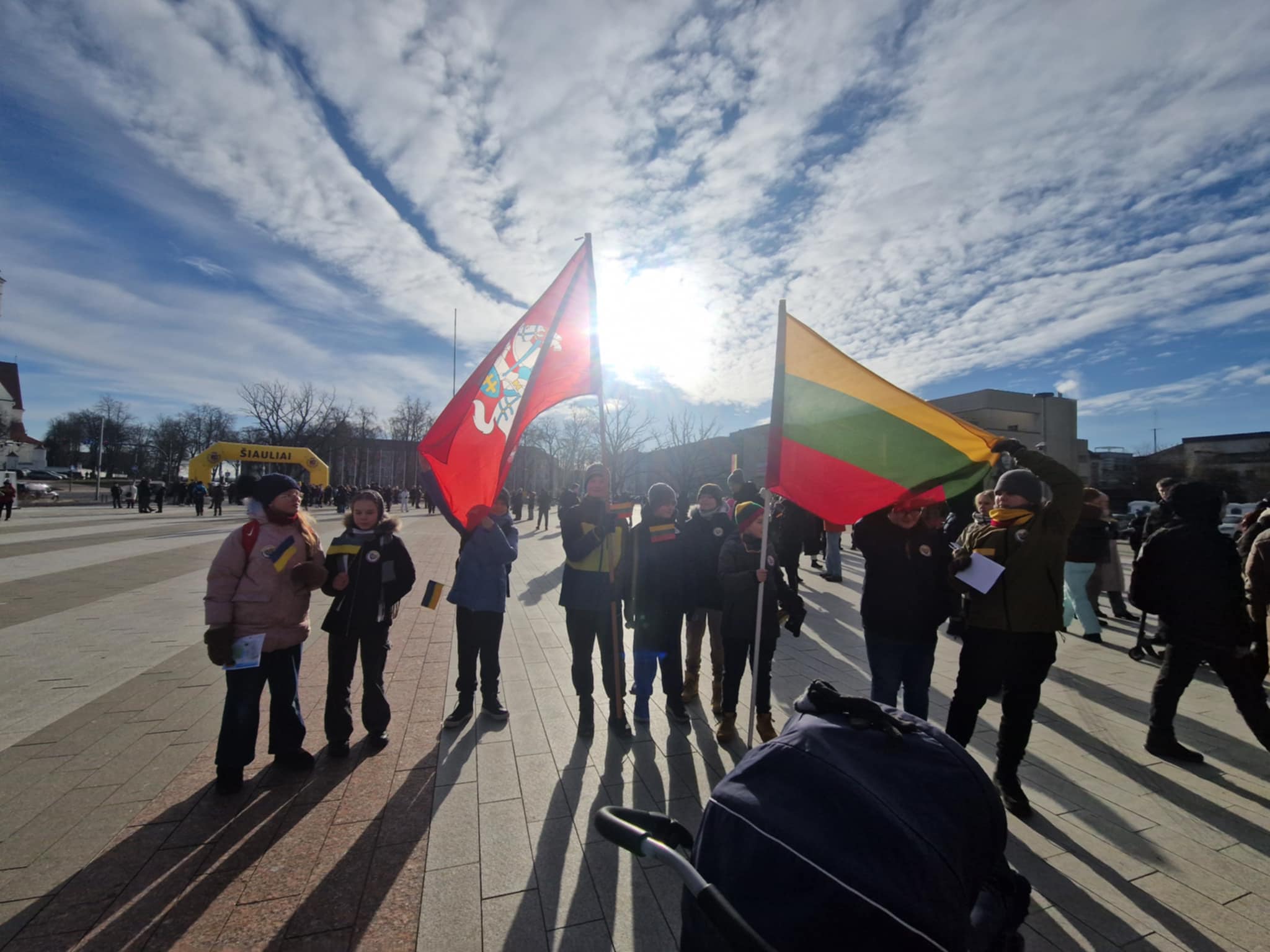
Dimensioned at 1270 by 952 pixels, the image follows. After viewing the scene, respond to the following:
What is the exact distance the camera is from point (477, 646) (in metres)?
4.80

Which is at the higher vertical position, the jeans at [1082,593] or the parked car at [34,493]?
the jeans at [1082,593]

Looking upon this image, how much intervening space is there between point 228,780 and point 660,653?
289 centimetres

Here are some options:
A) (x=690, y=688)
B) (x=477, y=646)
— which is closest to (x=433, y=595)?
(x=477, y=646)

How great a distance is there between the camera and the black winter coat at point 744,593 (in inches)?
178

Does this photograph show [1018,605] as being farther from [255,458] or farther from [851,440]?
[255,458]

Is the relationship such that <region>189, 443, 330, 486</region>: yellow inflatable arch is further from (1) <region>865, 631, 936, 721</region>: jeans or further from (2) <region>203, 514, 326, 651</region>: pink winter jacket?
(1) <region>865, 631, 936, 721</region>: jeans

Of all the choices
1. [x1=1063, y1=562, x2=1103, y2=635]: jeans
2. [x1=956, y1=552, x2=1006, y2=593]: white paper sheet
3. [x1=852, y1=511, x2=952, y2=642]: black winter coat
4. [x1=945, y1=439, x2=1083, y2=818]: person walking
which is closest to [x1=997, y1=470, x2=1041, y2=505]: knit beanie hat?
[x1=945, y1=439, x2=1083, y2=818]: person walking

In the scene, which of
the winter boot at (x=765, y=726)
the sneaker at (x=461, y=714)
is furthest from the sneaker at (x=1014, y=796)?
the sneaker at (x=461, y=714)

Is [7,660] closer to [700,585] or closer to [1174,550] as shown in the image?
[700,585]

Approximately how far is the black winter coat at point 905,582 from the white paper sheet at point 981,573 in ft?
0.90

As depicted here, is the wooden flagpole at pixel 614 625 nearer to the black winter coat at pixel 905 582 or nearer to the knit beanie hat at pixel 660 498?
the knit beanie hat at pixel 660 498

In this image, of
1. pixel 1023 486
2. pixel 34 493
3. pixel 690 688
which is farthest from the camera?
pixel 34 493

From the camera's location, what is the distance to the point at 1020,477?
3615mm

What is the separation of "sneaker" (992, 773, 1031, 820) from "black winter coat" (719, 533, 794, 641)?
5.28ft
